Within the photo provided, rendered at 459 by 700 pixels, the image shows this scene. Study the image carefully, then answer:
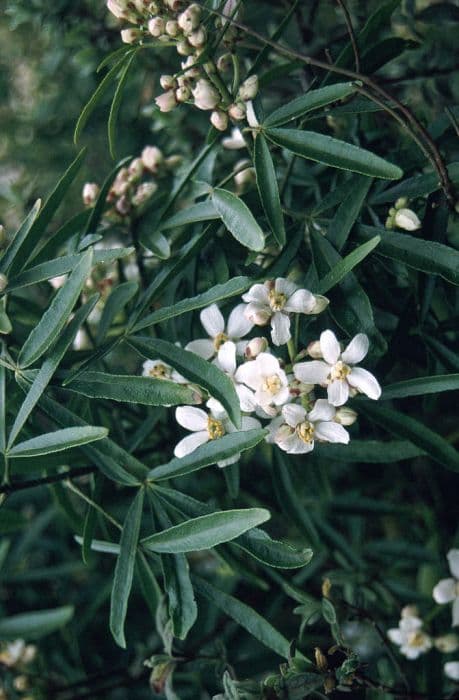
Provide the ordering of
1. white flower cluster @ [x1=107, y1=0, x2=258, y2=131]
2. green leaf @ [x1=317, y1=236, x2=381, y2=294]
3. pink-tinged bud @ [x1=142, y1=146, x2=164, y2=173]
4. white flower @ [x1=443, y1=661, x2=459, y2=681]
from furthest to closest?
pink-tinged bud @ [x1=142, y1=146, x2=164, y2=173] < white flower @ [x1=443, y1=661, x2=459, y2=681] < white flower cluster @ [x1=107, y1=0, x2=258, y2=131] < green leaf @ [x1=317, y1=236, x2=381, y2=294]

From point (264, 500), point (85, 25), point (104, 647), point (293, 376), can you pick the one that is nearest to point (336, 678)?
point (293, 376)

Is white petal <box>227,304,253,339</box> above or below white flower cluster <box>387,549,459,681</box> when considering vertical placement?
above

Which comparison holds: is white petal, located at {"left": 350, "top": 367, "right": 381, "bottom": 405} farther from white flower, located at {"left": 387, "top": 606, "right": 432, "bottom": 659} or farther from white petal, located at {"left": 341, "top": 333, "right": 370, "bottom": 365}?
white flower, located at {"left": 387, "top": 606, "right": 432, "bottom": 659}

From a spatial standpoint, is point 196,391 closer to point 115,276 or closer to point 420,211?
point 420,211

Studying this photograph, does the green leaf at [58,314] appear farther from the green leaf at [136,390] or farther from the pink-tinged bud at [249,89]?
the pink-tinged bud at [249,89]

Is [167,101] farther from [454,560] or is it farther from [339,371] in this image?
[454,560]

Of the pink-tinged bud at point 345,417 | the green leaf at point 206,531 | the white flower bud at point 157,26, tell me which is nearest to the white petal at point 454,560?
the pink-tinged bud at point 345,417

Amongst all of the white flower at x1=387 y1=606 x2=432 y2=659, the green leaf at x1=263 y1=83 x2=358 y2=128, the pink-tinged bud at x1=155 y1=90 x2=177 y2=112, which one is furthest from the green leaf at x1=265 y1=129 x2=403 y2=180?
the white flower at x1=387 y1=606 x2=432 y2=659
